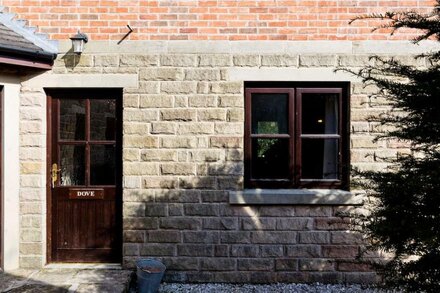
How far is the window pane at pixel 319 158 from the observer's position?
5266mm

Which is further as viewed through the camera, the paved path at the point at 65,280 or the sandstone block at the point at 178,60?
the sandstone block at the point at 178,60

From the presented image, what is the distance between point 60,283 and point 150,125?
2.19m

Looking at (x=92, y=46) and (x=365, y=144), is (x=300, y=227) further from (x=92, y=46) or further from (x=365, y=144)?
(x=92, y=46)

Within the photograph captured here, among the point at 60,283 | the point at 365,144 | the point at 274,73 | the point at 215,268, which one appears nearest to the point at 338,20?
the point at 274,73

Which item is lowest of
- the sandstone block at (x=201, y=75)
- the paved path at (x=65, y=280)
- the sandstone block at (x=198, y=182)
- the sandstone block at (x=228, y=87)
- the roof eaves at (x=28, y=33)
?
the paved path at (x=65, y=280)

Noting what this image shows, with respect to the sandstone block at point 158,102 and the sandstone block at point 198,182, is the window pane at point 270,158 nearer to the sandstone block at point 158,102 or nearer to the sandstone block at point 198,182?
the sandstone block at point 198,182

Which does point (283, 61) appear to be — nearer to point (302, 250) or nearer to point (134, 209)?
point (302, 250)

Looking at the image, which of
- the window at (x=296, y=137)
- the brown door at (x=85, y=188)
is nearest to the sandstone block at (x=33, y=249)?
the brown door at (x=85, y=188)

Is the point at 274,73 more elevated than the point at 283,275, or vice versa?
the point at 274,73

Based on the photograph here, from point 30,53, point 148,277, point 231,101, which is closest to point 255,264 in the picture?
point 148,277

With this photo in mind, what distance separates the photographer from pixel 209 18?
16.9 ft

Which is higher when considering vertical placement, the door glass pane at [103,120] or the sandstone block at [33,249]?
the door glass pane at [103,120]

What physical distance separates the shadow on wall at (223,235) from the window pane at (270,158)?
401mm

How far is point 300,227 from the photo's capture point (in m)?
5.14
